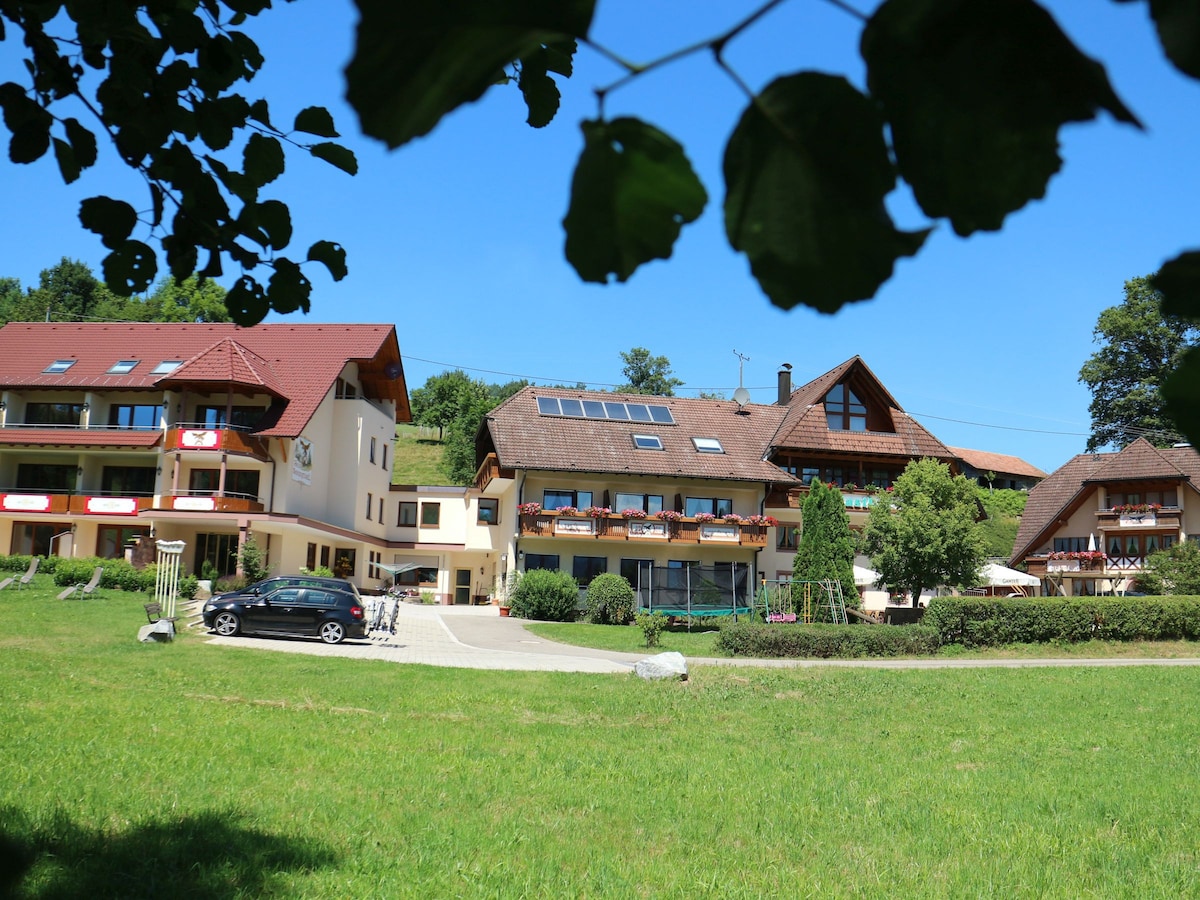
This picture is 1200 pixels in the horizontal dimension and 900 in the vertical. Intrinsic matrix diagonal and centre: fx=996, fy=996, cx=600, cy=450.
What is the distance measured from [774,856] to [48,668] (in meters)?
11.8

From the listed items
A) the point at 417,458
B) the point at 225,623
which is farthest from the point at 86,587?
the point at 417,458

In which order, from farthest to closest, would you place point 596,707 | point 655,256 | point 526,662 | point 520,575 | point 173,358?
1. point 173,358
2. point 520,575
3. point 526,662
4. point 596,707
5. point 655,256

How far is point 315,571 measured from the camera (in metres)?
32.2

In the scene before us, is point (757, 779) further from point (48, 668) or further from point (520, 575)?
point (520, 575)

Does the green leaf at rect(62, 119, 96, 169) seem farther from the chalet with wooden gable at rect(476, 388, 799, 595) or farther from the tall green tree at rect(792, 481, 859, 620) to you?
the chalet with wooden gable at rect(476, 388, 799, 595)

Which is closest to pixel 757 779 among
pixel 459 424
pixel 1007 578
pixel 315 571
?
pixel 315 571

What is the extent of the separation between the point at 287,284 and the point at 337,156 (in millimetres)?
353

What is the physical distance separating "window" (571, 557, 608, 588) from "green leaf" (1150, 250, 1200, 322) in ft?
109

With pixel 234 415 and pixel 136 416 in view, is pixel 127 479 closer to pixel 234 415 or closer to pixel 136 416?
pixel 136 416

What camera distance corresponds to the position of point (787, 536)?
3800 centimetres

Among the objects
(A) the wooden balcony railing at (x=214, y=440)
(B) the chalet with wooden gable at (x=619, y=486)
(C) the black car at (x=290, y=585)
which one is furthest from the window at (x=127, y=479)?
(C) the black car at (x=290, y=585)

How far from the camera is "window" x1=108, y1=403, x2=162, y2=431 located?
35.7m

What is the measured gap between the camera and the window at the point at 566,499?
34.2m

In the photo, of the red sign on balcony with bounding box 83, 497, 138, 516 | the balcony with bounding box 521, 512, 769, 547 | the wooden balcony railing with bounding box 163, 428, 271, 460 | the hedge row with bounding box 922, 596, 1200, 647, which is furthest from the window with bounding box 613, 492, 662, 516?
the red sign on balcony with bounding box 83, 497, 138, 516
